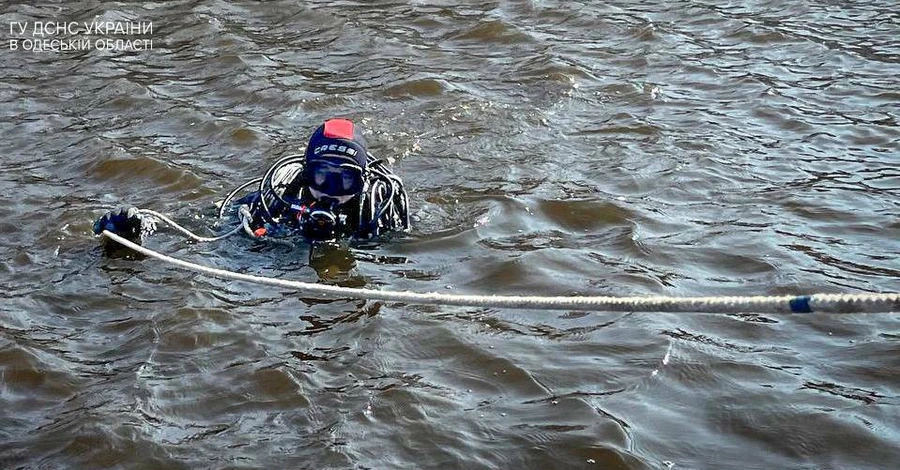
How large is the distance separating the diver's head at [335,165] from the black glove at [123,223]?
39.5 inches

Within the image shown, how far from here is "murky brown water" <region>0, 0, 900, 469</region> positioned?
4891 mm

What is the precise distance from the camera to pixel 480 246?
22.9 feet

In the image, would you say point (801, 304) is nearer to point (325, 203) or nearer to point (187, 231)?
point (325, 203)

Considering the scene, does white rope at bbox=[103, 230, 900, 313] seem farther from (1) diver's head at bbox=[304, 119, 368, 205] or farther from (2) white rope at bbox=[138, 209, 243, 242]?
(2) white rope at bbox=[138, 209, 243, 242]

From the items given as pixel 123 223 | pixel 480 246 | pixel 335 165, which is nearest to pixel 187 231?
pixel 123 223

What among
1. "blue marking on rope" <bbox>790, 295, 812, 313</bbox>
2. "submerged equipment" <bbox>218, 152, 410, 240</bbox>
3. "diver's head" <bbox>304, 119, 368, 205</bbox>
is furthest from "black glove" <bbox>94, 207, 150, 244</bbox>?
"blue marking on rope" <bbox>790, 295, 812, 313</bbox>

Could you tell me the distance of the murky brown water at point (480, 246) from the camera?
4.89 metres

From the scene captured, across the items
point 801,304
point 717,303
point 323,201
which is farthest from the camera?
point 323,201

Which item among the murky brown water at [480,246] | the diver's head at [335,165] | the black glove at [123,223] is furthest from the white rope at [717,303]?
the black glove at [123,223]

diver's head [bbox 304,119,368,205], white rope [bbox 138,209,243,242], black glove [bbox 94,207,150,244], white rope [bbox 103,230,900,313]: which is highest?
white rope [bbox 103,230,900,313]

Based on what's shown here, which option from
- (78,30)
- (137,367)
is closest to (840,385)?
(137,367)

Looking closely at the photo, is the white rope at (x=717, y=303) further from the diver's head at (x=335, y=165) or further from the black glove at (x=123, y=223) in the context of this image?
the black glove at (x=123, y=223)

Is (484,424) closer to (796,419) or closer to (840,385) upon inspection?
(796,419)

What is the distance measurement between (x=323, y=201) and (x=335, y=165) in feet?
0.88
